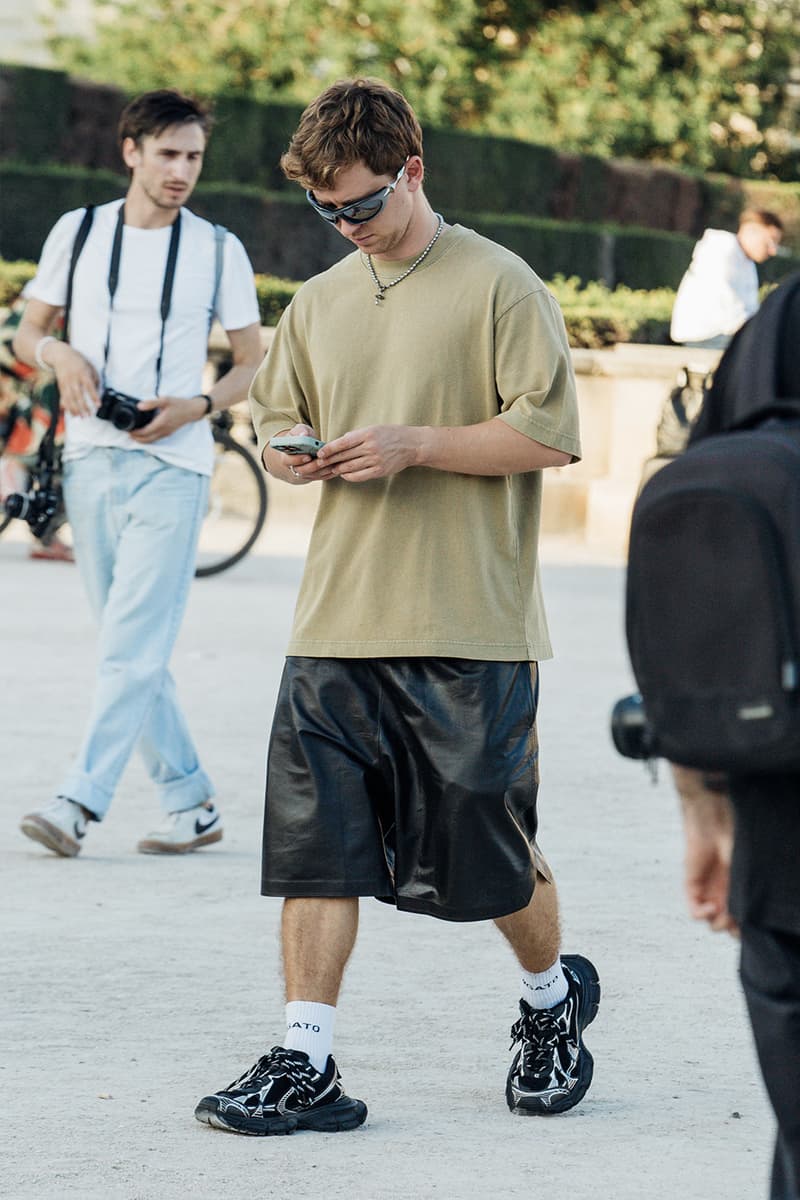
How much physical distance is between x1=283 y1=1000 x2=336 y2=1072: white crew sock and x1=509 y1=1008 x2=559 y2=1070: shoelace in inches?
15.5

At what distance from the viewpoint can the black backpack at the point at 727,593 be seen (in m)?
2.20

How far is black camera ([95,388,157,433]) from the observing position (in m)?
5.72

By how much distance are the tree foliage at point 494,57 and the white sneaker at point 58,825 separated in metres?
24.1

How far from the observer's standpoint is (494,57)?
2998 centimetres

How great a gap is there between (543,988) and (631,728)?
1.69 metres

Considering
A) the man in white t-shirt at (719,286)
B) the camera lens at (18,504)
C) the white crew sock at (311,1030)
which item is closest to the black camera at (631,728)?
the white crew sock at (311,1030)

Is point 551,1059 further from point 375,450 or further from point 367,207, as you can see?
point 367,207

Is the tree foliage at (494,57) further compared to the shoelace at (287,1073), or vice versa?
the tree foliage at (494,57)

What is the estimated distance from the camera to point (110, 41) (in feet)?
99.9

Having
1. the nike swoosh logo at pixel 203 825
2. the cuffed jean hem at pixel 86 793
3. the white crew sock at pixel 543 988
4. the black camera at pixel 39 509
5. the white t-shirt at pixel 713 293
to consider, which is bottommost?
the white t-shirt at pixel 713 293

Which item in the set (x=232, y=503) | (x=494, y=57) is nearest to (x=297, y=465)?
(x=232, y=503)

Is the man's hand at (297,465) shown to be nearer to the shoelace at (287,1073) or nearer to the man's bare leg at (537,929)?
the man's bare leg at (537,929)

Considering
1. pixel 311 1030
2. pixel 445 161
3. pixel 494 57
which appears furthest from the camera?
pixel 494 57

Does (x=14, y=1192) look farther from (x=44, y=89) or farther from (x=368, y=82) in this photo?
(x=44, y=89)
